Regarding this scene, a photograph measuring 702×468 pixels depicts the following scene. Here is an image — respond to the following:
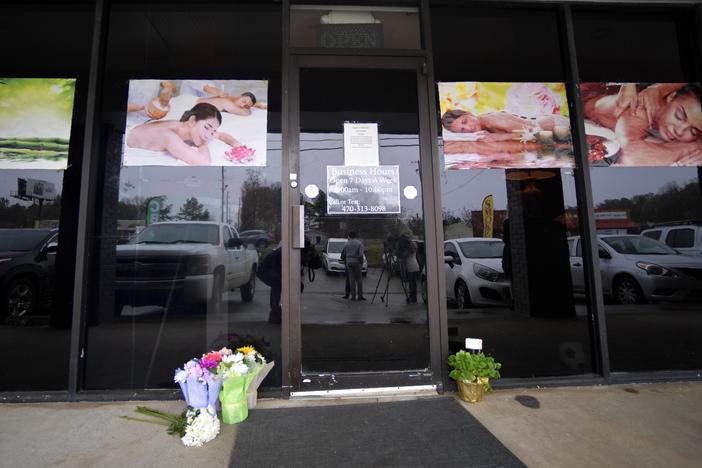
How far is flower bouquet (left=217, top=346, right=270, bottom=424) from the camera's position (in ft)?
7.65

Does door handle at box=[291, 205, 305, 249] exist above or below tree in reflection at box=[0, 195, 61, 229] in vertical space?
below

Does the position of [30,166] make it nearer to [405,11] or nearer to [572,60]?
[405,11]

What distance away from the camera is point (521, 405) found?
2.63 meters

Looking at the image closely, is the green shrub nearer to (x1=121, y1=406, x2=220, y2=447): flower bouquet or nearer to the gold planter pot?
the gold planter pot

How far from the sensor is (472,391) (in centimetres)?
266

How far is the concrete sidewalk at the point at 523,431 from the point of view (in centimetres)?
201

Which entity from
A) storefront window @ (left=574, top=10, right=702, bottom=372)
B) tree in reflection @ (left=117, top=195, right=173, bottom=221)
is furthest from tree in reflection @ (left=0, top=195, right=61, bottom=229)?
storefront window @ (left=574, top=10, right=702, bottom=372)

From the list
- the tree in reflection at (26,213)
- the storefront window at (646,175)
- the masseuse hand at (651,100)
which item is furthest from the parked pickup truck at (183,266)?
the masseuse hand at (651,100)

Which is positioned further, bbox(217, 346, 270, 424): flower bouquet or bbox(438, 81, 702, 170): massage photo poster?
bbox(438, 81, 702, 170): massage photo poster

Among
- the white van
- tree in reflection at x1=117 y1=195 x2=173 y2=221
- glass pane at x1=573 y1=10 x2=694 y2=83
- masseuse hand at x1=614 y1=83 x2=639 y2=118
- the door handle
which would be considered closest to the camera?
the door handle

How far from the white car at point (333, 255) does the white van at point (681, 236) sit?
3.16 metres

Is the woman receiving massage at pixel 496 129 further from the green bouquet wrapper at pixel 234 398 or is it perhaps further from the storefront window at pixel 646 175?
the green bouquet wrapper at pixel 234 398

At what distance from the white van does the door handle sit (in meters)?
3.48

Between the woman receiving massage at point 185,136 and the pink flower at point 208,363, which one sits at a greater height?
the woman receiving massage at point 185,136
